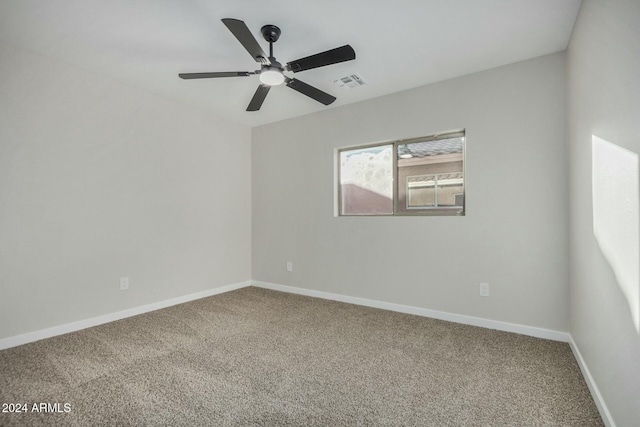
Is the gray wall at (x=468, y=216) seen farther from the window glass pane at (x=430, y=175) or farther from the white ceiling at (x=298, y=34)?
the white ceiling at (x=298, y=34)

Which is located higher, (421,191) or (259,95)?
(259,95)

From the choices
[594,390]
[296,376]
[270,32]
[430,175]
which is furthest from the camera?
[430,175]

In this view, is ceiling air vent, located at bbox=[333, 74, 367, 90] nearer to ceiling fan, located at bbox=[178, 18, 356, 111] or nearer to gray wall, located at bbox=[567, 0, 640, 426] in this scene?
ceiling fan, located at bbox=[178, 18, 356, 111]

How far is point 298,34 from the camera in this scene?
217 cm

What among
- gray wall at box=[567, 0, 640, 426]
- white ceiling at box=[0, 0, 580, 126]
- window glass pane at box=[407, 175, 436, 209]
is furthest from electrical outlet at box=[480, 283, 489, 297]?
white ceiling at box=[0, 0, 580, 126]

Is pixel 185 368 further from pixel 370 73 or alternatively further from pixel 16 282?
pixel 370 73

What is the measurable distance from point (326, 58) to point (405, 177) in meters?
1.72

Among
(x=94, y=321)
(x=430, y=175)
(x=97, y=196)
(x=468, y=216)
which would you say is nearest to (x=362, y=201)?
(x=430, y=175)

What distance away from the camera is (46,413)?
150 cm

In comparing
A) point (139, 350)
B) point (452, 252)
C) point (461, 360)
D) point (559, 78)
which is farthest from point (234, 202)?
point (559, 78)

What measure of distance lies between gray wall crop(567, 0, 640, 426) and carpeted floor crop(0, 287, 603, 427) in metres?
0.37

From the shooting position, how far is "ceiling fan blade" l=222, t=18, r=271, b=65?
5.34ft

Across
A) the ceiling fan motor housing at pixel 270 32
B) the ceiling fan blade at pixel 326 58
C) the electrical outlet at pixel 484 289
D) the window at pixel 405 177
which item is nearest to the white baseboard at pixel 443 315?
the electrical outlet at pixel 484 289

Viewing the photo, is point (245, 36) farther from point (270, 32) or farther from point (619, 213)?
point (619, 213)
